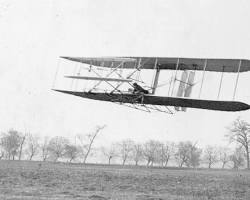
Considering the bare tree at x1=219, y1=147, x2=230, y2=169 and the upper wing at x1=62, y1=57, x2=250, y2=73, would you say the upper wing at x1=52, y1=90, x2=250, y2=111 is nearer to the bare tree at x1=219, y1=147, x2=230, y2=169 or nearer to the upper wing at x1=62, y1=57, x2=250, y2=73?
the upper wing at x1=62, y1=57, x2=250, y2=73

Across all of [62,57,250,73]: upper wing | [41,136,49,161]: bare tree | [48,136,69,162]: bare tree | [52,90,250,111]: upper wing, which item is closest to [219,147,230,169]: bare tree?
[48,136,69,162]: bare tree

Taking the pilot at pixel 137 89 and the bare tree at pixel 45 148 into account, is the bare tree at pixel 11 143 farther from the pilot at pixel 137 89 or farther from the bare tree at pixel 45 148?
the pilot at pixel 137 89

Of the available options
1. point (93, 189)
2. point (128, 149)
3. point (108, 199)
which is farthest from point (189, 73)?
point (128, 149)

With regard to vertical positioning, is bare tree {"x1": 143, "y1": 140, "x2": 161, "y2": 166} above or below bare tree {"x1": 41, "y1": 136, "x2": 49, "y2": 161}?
above

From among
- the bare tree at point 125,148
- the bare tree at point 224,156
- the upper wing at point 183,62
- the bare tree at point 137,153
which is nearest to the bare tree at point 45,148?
the bare tree at point 125,148

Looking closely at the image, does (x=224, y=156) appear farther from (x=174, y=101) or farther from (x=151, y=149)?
(x=174, y=101)
